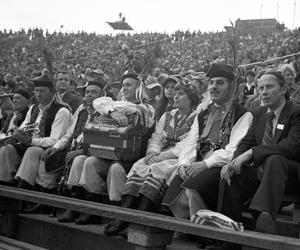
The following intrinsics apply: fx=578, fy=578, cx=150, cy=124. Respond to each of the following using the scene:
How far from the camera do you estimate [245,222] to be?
4.62m

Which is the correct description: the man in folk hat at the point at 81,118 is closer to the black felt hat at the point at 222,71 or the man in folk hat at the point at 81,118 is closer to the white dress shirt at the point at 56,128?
the white dress shirt at the point at 56,128

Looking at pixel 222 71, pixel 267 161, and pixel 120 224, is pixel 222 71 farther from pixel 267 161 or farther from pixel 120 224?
pixel 120 224

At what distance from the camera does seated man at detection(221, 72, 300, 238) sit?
3840 mm

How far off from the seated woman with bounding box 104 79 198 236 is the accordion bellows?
Answer: 78 cm

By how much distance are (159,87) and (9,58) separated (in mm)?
18498

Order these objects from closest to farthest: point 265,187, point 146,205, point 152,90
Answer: point 265,187, point 146,205, point 152,90

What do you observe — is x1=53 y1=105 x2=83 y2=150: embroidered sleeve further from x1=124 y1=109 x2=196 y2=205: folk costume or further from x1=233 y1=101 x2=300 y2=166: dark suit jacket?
x1=233 y1=101 x2=300 y2=166: dark suit jacket

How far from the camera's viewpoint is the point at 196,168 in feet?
14.6

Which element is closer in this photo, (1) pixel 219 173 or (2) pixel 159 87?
(1) pixel 219 173

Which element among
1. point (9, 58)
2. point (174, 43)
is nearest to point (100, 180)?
point (9, 58)

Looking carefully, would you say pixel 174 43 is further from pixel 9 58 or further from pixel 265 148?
pixel 265 148

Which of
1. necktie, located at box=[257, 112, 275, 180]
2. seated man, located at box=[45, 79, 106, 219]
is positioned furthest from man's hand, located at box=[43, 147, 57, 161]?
necktie, located at box=[257, 112, 275, 180]

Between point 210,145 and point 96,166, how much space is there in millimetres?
1184

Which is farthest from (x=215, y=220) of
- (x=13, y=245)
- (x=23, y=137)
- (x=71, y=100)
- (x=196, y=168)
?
(x=71, y=100)
